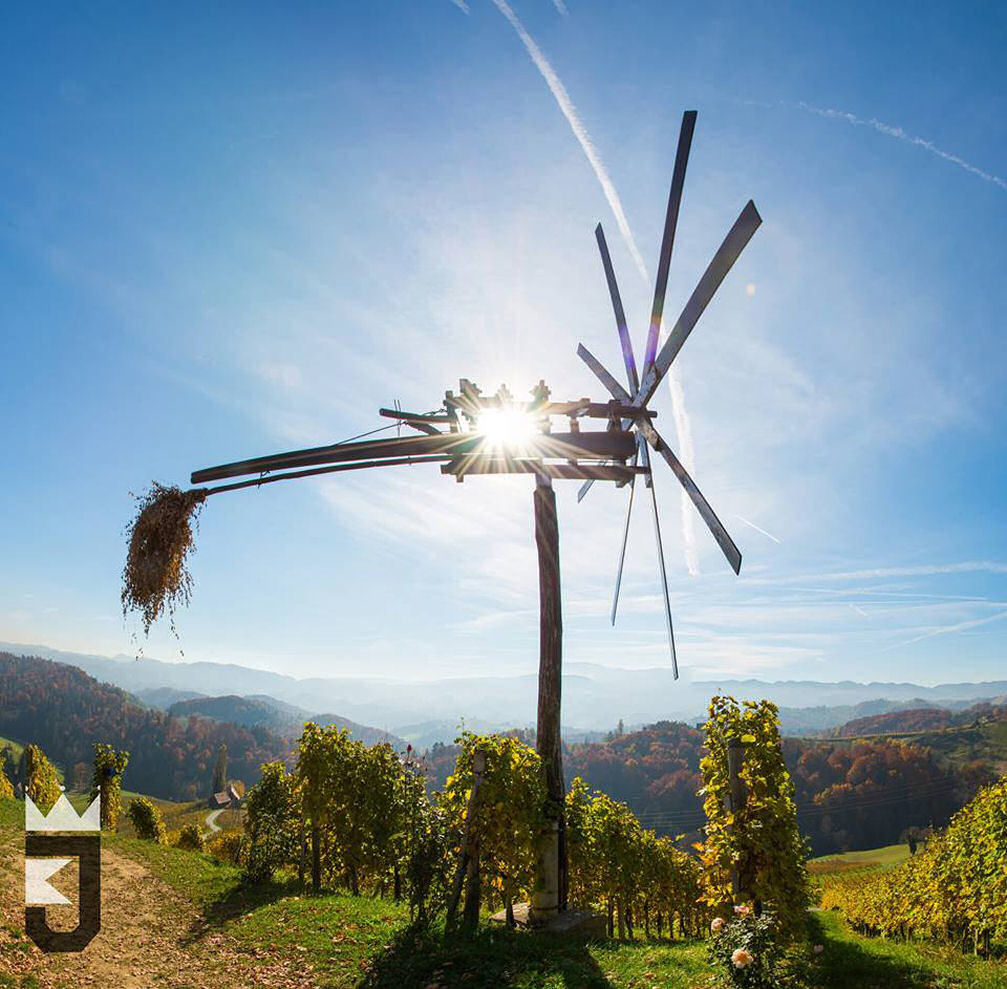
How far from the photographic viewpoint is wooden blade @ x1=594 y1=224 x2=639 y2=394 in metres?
9.97

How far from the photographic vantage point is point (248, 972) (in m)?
10.0

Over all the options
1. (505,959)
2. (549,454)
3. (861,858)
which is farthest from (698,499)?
(861,858)

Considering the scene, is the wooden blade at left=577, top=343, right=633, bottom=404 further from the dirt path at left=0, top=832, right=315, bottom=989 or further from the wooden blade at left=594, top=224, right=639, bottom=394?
the dirt path at left=0, top=832, right=315, bottom=989

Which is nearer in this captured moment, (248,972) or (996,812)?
(248,972)

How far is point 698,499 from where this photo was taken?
314 inches

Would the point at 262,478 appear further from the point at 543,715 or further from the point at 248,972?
the point at 248,972

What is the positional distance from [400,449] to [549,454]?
2.74 meters

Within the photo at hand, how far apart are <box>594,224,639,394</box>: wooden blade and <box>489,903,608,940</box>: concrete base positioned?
376 inches

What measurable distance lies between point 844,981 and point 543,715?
6077 millimetres

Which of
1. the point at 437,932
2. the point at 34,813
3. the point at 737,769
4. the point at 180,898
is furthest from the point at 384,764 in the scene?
the point at 737,769

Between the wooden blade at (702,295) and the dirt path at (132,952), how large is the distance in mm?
11097

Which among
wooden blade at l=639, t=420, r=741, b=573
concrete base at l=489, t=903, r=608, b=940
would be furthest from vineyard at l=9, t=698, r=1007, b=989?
wooden blade at l=639, t=420, r=741, b=573

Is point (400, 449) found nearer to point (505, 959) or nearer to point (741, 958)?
point (741, 958)

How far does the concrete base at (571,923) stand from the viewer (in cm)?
1038
